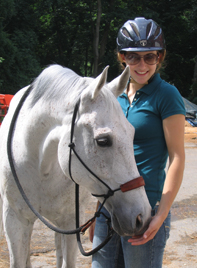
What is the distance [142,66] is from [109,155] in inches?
21.1

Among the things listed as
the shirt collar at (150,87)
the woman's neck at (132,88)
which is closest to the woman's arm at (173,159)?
→ the shirt collar at (150,87)

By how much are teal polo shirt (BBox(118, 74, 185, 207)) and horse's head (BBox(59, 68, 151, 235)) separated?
12 cm

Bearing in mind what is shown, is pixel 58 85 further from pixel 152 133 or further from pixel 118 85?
pixel 152 133

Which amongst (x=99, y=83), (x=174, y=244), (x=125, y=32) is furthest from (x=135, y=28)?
(x=174, y=244)

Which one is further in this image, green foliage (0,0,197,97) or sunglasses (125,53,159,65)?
green foliage (0,0,197,97)

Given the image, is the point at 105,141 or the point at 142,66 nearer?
the point at 105,141

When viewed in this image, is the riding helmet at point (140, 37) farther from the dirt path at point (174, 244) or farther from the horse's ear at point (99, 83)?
the dirt path at point (174, 244)

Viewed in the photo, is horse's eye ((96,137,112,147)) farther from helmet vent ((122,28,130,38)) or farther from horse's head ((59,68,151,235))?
helmet vent ((122,28,130,38))

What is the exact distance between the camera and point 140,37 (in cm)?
160

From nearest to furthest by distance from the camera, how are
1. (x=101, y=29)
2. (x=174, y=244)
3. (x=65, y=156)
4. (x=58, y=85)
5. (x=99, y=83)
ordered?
(x=99, y=83) → (x=65, y=156) → (x=58, y=85) → (x=174, y=244) → (x=101, y=29)

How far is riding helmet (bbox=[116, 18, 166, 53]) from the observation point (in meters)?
1.58

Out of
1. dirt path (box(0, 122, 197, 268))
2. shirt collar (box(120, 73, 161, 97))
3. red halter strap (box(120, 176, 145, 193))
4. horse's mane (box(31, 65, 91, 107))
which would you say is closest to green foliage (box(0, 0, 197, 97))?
dirt path (box(0, 122, 197, 268))

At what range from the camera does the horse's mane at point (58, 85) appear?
1586mm

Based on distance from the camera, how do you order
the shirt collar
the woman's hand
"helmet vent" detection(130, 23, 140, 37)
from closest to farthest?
the woman's hand, the shirt collar, "helmet vent" detection(130, 23, 140, 37)
